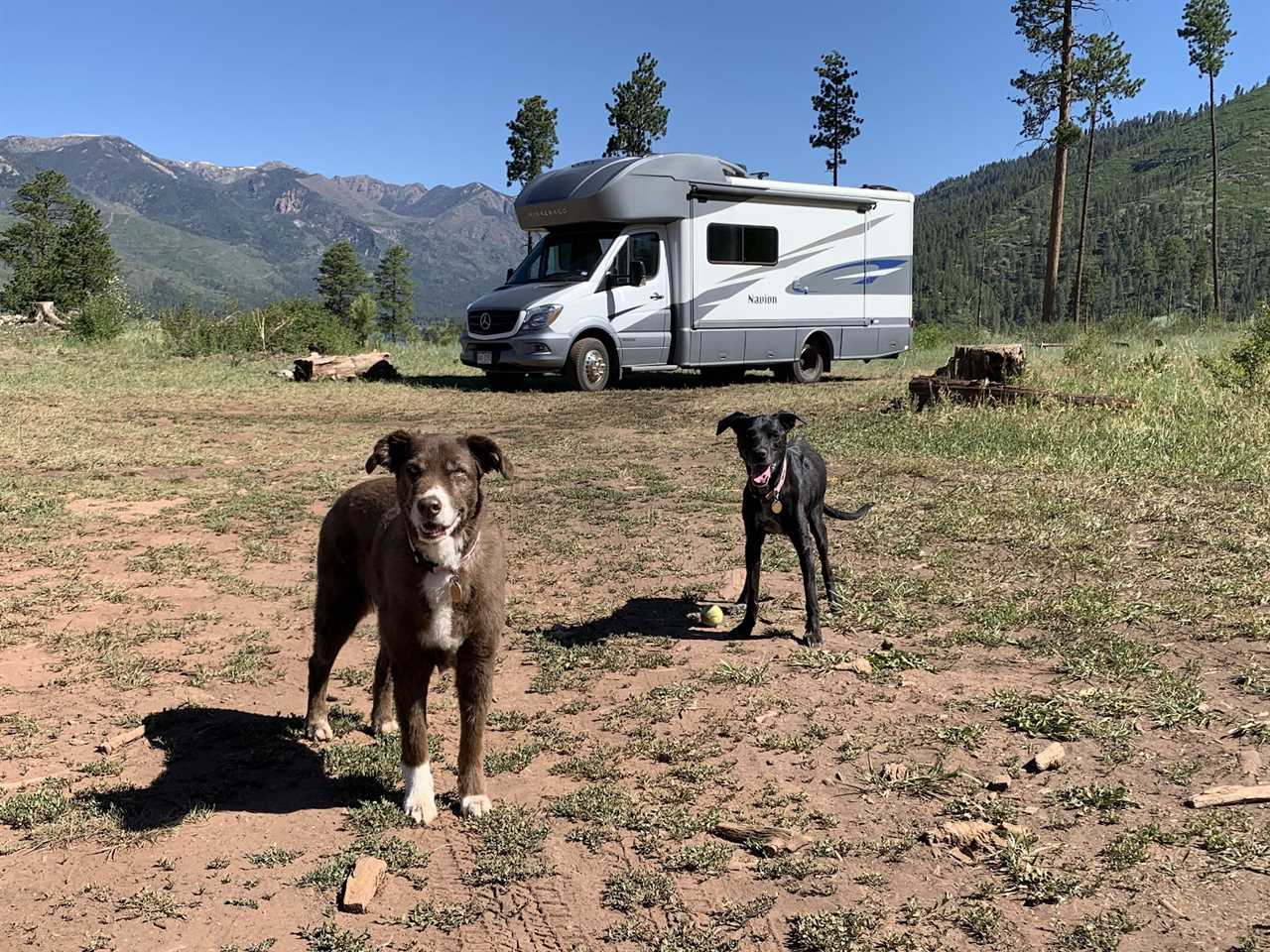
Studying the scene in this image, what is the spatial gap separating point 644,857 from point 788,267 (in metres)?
16.9

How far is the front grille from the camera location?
55.2 ft

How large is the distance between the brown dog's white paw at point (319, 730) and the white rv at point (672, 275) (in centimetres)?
1294

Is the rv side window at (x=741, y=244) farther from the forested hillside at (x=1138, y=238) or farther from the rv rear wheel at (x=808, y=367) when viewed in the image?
the forested hillside at (x=1138, y=238)

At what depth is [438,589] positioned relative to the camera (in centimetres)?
325

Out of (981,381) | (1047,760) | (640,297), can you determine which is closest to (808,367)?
(640,297)

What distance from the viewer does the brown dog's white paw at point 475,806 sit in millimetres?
3340

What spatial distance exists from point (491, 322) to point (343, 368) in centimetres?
364

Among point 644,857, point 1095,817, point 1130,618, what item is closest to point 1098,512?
point 1130,618

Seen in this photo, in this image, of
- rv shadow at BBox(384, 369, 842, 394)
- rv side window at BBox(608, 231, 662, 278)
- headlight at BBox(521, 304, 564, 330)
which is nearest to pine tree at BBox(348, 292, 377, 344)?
rv shadow at BBox(384, 369, 842, 394)

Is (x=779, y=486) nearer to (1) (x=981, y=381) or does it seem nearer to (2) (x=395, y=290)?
(1) (x=981, y=381)

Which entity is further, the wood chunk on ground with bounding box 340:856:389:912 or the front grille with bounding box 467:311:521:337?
the front grille with bounding box 467:311:521:337

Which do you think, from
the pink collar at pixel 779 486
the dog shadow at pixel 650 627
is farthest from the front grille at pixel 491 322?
the pink collar at pixel 779 486

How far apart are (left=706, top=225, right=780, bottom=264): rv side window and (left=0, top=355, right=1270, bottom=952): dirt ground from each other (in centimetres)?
1067

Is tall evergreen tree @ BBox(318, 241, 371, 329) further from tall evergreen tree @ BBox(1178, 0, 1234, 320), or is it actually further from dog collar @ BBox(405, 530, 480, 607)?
dog collar @ BBox(405, 530, 480, 607)
